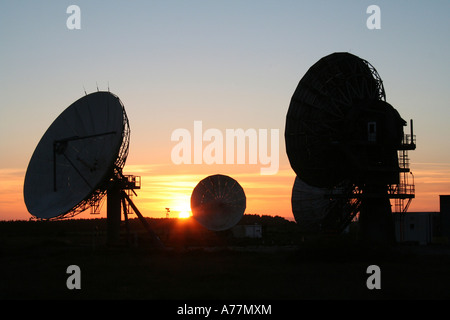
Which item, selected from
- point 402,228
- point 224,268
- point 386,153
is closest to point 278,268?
point 224,268

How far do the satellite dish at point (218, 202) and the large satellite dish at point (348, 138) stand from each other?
17461mm

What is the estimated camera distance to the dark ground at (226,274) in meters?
25.2

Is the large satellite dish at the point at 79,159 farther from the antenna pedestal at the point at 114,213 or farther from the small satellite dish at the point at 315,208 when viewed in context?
the small satellite dish at the point at 315,208

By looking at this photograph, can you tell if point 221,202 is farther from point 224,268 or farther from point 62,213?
point 224,268

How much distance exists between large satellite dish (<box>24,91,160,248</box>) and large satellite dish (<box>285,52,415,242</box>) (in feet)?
47.9

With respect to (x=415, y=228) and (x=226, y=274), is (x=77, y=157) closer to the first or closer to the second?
(x=226, y=274)

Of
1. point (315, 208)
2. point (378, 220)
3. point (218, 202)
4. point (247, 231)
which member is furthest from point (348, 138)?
point (247, 231)

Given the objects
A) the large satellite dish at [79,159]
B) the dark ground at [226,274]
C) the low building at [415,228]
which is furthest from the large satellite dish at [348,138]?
the large satellite dish at [79,159]

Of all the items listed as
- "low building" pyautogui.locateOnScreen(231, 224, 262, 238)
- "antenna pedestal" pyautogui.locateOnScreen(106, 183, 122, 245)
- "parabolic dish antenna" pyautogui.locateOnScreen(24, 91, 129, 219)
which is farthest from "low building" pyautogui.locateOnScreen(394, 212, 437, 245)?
"parabolic dish antenna" pyautogui.locateOnScreen(24, 91, 129, 219)

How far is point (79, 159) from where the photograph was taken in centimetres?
4928

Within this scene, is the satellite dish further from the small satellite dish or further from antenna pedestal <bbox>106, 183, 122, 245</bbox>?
antenna pedestal <bbox>106, 183, 122, 245</bbox>

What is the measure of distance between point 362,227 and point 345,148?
778 cm

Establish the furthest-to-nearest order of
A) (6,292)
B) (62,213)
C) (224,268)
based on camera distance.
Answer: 1. (62,213)
2. (224,268)
3. (6,292)

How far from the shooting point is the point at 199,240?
6431 cm
